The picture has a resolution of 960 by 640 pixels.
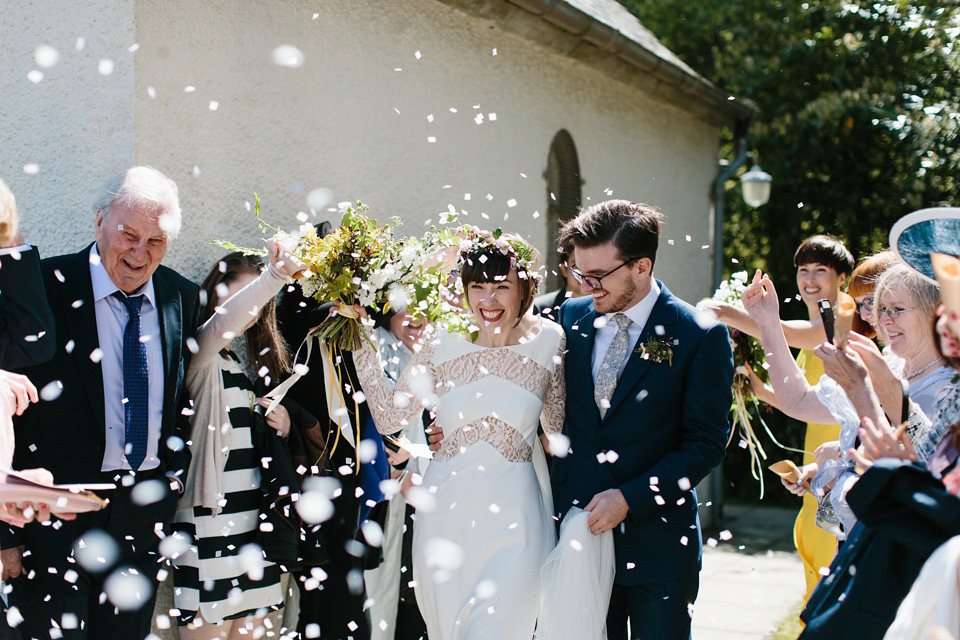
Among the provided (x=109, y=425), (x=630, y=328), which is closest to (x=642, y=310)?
(x=630, y=328)

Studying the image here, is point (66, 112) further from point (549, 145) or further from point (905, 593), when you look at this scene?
point (549, 145)

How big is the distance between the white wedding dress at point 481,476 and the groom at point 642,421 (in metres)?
0.22

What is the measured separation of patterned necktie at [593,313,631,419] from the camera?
3.90 m

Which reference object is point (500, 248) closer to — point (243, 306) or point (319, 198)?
point (243, 306)

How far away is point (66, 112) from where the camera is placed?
4457 millimetres

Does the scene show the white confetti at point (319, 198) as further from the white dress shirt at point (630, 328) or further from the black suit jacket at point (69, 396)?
the white dress shirt at point (630, 328)

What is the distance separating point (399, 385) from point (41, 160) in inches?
77.6

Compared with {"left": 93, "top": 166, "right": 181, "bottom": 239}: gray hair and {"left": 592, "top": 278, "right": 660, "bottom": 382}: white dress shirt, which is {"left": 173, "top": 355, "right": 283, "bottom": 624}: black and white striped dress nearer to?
{"left": 93, "top": 166, "right": 181, "bottom": 239}: gray hair

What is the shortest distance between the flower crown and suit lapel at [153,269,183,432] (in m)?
1.23

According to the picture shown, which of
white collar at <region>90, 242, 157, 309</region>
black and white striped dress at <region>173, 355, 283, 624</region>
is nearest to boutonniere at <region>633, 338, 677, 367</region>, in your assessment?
black and white striped dress at <region>173, 355, 283, 624</region>

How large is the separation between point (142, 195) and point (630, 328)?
203cm

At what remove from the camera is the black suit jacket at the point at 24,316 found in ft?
11.4

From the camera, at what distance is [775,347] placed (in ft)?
12.8

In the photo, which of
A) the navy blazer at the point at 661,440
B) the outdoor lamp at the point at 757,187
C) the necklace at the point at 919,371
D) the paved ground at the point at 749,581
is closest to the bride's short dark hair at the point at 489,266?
the navy blazer at the point at 661,440
